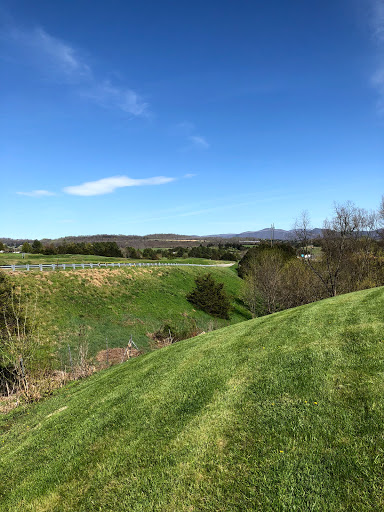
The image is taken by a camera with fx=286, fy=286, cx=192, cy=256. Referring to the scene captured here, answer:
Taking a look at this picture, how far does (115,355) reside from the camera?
21.4 metres

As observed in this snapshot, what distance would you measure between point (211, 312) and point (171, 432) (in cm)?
3387

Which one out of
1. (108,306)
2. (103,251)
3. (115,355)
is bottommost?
(115,355)

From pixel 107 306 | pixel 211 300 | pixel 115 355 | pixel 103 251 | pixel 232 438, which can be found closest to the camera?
pixel 232 438

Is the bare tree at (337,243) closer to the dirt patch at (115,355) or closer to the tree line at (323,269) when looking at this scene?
the tree line at (323,269)

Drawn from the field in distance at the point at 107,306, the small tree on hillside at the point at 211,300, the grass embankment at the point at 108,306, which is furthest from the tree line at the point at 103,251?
the small tree on hillside at the point at 211,300

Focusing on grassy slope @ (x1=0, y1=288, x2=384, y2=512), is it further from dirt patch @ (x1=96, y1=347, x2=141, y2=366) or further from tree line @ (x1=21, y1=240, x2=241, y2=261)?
tree line @ (x1=21, y1=240, x2=241, y2=261)

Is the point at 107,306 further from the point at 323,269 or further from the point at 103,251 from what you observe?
the point at 103,251

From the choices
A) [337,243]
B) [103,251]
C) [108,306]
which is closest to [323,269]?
[337,243]

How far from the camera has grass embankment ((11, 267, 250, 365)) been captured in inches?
961

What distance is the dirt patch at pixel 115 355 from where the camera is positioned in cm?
1974

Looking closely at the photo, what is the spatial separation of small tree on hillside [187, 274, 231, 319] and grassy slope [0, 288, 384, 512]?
30424 mm

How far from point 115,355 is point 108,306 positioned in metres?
9.95

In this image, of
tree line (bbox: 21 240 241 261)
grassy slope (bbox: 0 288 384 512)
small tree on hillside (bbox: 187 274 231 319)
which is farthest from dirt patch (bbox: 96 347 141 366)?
tree line (bbox: 21 240 241 261)

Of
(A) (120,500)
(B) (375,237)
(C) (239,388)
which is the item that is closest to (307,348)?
(C) (239,388)
